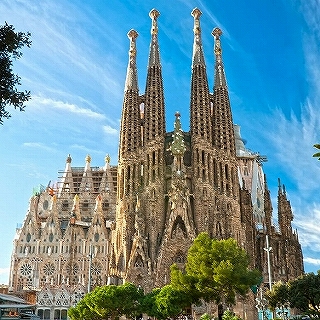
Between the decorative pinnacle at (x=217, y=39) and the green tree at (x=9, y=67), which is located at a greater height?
the decorative pinnacle at (x=217, y=39)

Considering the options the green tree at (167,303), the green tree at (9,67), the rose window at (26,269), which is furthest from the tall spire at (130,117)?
the green tree at (9,67)

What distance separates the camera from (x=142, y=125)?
55.7 metres

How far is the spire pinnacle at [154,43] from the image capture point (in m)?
57.8

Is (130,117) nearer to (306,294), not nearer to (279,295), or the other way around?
(279,295)

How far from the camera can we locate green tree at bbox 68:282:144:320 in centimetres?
3212

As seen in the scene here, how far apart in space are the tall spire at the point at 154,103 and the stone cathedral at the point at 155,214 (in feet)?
0.40

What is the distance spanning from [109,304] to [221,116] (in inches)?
1164

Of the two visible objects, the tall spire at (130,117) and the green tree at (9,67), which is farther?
the tall spire at (130,117)

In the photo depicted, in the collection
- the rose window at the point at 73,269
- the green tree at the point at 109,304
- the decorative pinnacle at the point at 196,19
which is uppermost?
the decorative pinnacle at the point at 196,19

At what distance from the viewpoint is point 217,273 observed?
30.6 m

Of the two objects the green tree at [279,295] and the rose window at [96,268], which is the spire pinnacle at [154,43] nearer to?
the rose window at [96,268]

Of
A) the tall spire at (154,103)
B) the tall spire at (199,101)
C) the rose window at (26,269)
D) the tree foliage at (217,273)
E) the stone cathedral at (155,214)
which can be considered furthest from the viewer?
the rose window at (26,269)

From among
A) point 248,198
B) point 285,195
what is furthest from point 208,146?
point 285,195

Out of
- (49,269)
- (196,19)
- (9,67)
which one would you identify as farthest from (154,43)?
(9,67)
